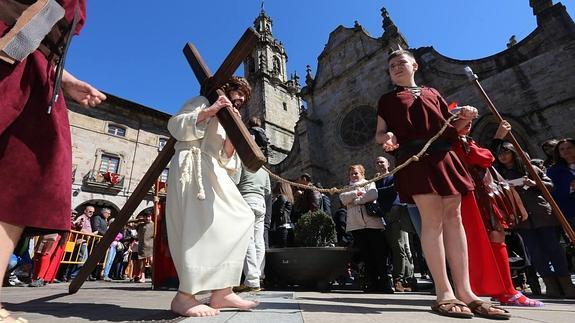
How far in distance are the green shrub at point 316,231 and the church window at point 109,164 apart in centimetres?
1916

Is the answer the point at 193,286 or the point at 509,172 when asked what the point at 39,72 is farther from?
the point at 509,172

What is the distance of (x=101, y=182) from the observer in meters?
18.7

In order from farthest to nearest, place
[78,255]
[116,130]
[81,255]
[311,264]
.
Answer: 1. [116,130]
2. [81,255]
3. [78,255]
4. [311,264]

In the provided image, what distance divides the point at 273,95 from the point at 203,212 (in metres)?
27.5

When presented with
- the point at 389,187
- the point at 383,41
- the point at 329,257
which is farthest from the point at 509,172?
the point at 383,41

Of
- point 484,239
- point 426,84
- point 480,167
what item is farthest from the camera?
point 426,84

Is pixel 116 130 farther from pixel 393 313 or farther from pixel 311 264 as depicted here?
pixel 393 313

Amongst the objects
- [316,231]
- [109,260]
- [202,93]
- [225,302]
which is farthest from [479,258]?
[109,260]

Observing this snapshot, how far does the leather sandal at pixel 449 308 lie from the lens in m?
1.65

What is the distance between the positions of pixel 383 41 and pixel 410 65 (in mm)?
16647

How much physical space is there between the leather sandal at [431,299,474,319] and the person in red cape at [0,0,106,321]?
2.05 metres

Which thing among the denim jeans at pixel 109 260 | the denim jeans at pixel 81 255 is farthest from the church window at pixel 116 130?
the denim jeans at pixel 81 255

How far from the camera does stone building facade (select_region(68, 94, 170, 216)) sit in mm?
18359

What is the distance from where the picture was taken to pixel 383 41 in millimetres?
17078
